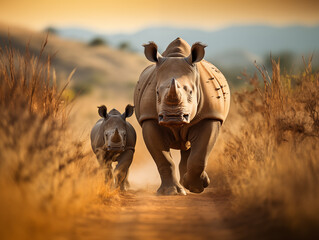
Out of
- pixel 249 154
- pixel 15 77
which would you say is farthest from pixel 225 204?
pixel 15 77

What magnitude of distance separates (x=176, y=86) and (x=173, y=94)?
0.10 metres

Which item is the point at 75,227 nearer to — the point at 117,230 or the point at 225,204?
the point at 117,230

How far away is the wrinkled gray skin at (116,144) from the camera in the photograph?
8.44 m

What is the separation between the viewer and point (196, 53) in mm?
7457

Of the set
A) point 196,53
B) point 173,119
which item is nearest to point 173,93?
point 173,119

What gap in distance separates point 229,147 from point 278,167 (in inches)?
131

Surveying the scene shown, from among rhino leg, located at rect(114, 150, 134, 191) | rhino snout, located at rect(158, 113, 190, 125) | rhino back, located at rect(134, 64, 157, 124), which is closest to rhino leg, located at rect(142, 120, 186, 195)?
rhino back, located at rect(134, 64, 157, 124)

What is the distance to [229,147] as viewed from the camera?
8.65 meters

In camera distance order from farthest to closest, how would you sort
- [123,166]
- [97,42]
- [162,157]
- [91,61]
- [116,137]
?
[97,42] → [91,61] → [123,166] → [116,137] → [162,157]

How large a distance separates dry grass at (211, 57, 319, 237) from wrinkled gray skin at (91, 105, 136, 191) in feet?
5.22

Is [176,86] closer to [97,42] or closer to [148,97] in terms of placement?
[148,97]

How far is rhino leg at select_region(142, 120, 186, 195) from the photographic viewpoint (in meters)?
7.74

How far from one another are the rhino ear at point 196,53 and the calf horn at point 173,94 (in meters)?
0.96

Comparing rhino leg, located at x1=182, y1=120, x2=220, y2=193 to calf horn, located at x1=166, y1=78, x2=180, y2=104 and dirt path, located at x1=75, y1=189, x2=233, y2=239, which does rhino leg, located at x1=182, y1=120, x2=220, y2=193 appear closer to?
dirt path, located at x1=75, y1=189, x2=233, y2=239
